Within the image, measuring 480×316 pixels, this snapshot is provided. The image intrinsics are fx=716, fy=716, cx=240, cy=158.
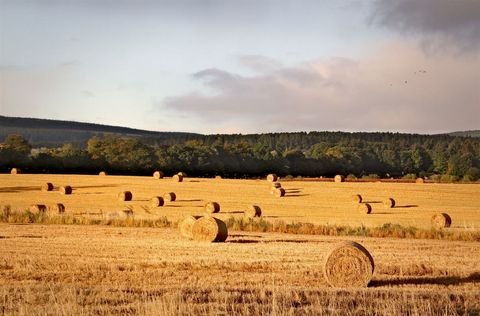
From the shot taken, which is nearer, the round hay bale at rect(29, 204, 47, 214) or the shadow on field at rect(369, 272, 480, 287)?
the shadow on field at rect(369, 272, 480, 287)

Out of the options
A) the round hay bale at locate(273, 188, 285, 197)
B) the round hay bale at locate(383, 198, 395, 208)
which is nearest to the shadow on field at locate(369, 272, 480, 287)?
the round hay bale at locate(383, 198, 395, 208)

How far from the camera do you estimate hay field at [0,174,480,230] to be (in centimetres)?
3953

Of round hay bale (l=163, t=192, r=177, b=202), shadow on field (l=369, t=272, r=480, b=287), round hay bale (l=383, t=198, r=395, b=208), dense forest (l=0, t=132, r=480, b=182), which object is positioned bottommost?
shadow on field (l=369, t=272, r=480, b=287)

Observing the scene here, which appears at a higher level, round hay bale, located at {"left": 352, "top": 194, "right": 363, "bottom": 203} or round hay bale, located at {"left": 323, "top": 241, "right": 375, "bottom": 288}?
round hay bale, located at {"left": 352, "top": 194, "right": 363, "bottom": 203}

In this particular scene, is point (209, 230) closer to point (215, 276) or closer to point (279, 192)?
point (215, 276)

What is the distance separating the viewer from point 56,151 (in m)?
80.6

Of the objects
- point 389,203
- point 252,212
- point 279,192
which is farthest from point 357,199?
point 252,212

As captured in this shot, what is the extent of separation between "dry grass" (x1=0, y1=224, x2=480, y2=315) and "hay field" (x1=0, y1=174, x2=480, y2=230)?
942 cm

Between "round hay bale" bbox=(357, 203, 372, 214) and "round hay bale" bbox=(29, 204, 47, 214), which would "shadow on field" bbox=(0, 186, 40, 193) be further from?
"round hay bale" bbox=(357, 203, 372, 214)

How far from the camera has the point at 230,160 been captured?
292 feet

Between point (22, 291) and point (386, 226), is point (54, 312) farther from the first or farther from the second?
point (386, 226)

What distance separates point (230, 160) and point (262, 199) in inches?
1543

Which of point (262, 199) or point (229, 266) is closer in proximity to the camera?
point (229, 266)

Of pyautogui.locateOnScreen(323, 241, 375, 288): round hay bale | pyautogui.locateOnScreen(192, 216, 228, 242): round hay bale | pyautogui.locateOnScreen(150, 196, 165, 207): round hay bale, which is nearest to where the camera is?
pyautogui.locateOnScreen(323, 241, 375, 288): round hay bale
